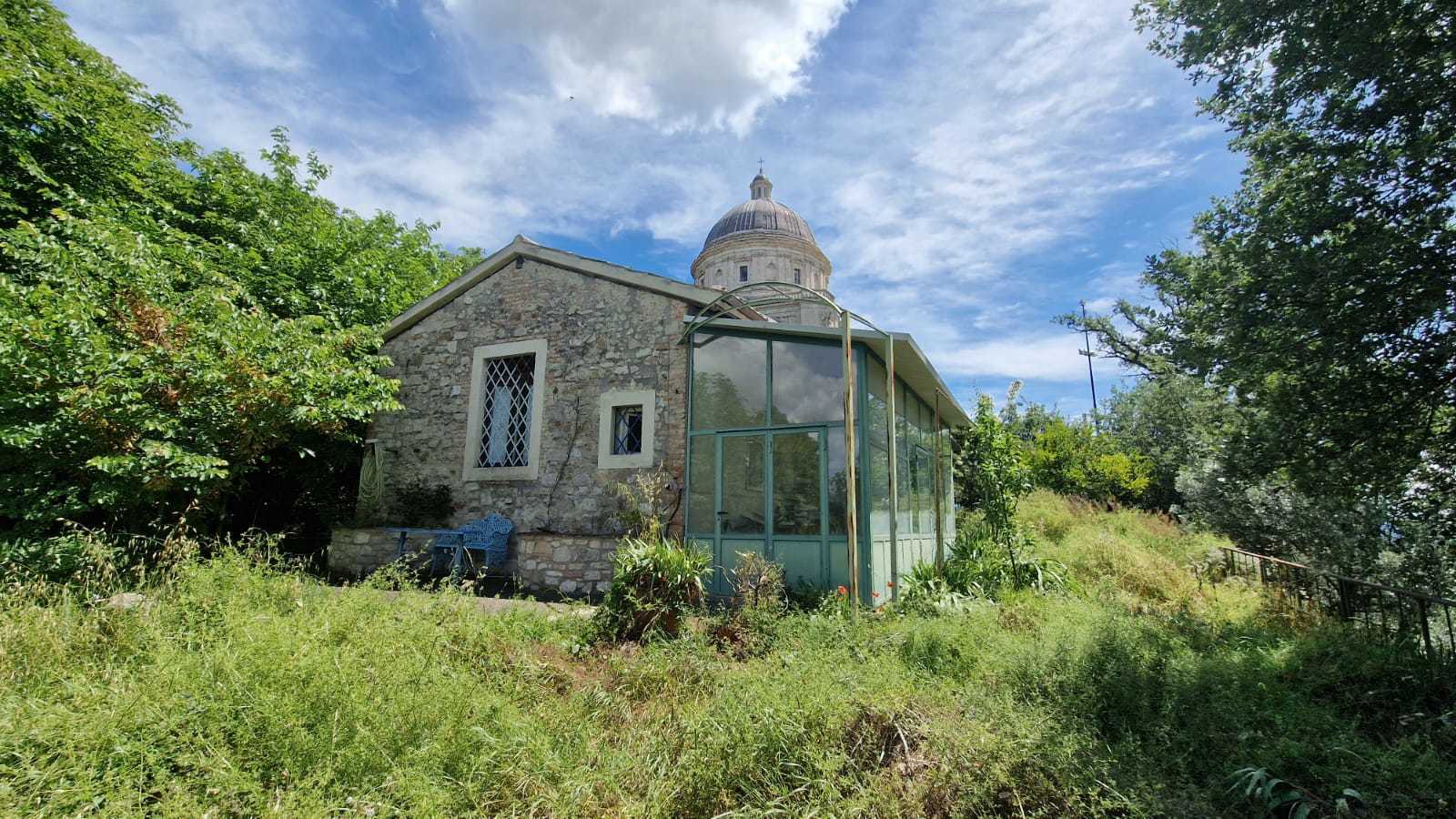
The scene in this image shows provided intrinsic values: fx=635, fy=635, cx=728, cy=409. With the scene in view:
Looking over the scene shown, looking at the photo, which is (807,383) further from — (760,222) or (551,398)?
(760,222)

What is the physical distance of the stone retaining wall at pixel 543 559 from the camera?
7512 millimetres

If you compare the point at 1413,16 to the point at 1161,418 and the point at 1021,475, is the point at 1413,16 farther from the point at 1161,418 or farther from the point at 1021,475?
the point at 1161,418

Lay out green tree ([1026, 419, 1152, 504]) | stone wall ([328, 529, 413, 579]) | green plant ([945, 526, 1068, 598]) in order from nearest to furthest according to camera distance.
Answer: green plant ([945, 526, 1068, 598]) → stone wall ([328, 529, 413, 579]) → green tree ([1026, 419, 1152, 504])

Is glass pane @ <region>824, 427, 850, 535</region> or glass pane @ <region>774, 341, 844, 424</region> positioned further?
glass pane @ <region>774, 341, 844, 424</region>

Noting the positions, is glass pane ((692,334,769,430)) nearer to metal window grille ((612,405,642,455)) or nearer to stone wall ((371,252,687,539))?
stone wall ((371,252,687,539))

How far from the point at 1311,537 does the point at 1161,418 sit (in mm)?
13589

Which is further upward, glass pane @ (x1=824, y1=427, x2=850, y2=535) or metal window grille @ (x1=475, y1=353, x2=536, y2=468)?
metal window grille @ (x1=475, y1=353, x2=536, y2=468)

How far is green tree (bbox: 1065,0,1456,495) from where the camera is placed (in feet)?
15.5

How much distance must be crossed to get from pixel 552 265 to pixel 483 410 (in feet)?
7.61

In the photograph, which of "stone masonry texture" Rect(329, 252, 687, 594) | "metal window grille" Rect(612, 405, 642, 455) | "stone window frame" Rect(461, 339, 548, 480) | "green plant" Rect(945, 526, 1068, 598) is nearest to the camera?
"green plant" Rect(945, 526, 1068, 598)

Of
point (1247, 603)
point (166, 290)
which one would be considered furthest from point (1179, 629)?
point (166, 290)

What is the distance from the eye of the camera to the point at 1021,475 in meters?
8.37

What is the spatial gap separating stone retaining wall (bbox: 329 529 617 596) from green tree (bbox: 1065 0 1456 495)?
6746mm

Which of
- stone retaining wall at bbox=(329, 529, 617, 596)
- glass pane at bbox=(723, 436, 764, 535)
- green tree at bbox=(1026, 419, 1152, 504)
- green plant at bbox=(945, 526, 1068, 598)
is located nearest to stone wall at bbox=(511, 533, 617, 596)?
stone retaining wall at bbox=(329, 529, 617, 596)
